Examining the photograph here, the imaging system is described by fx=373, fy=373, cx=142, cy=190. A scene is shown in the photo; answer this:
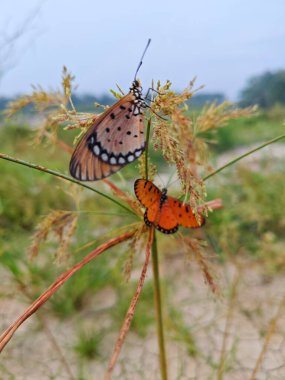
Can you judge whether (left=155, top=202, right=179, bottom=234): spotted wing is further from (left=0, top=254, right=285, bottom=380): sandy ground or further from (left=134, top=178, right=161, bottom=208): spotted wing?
(left=0, top=254, right=285, bottom=380): sandy ground

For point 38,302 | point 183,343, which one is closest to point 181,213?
point 38,302

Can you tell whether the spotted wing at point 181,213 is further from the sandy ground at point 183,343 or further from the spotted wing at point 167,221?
the sandy ground at point 183,343

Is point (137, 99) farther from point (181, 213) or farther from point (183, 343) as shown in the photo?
point (183, 343)

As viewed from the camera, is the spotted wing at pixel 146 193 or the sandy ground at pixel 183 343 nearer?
the spotted wing at pixel 146 193

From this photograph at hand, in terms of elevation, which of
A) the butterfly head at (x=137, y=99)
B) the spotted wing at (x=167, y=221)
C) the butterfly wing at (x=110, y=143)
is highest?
the butterfly head at (x=137, y=99)

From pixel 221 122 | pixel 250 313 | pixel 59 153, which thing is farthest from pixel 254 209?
pixel 59 153

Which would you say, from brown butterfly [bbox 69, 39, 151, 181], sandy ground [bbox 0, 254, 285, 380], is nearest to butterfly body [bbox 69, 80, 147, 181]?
brown butterfly [bbox 69, 39, 151, 181]

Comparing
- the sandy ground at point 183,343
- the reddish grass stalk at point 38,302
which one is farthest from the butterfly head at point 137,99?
the sandy ground at point 183,343
